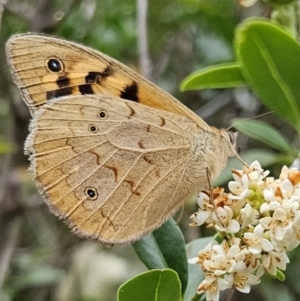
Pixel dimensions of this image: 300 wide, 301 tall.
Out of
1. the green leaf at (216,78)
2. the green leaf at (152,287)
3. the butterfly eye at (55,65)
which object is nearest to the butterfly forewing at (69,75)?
the butterfly eye at (55,65)

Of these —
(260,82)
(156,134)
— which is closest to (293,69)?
(260,82)

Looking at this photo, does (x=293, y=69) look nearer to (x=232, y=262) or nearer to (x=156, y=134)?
(x=156, y=134)

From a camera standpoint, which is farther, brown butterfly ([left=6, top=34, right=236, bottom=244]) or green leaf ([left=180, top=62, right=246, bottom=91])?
green leaf ([left=180, top=62, right=246, bottom=91])

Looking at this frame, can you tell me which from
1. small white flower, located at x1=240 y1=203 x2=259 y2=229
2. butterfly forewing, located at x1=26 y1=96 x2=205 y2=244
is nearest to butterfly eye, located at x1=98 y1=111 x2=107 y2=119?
butterfly forewing, located at x1=26 y1=96 x2=205 y2=244

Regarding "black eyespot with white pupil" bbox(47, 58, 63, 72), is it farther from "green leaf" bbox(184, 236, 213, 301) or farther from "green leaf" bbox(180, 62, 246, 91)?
"green leaf" bbox(184, 236, 213, 301)

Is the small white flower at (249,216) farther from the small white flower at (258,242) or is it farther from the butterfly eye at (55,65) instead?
the butterfly eye at (55,65)

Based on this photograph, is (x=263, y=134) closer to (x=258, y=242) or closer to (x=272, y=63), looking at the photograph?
(x=272, y=63)

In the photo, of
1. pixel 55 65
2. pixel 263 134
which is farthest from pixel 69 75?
pixel 263 134
